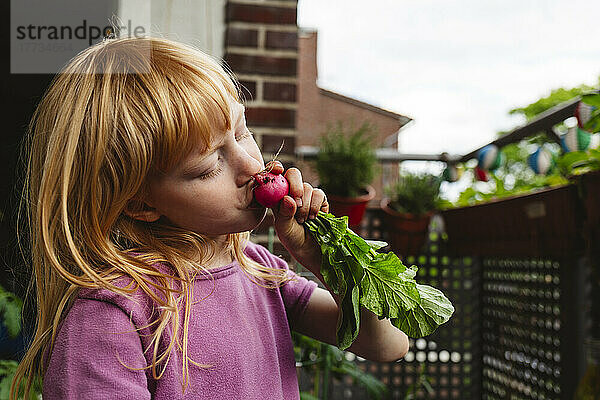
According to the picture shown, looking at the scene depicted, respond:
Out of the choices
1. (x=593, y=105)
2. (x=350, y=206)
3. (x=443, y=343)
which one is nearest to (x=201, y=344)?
(x=593, y=105)

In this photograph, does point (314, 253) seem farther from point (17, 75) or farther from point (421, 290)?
point (17, 75)

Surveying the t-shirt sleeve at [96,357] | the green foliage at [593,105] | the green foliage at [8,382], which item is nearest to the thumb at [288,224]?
the t-shirt sleeve at [96,357]

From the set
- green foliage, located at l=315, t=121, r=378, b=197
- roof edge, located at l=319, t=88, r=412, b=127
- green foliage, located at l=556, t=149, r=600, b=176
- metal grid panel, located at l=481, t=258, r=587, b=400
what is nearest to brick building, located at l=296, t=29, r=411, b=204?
roof edge, located at l=319, t=88, r=412, b=127

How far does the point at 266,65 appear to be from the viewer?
7.25ft

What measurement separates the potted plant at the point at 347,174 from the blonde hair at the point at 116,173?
1.72 m

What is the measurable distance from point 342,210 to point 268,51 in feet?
2.54

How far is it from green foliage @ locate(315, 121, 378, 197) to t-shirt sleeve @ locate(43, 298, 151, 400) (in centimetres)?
189

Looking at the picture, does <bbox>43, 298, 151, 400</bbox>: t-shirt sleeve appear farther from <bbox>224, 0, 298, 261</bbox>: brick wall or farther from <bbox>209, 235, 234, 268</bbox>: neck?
<bbox>224, 0, 298, 261</bbox>: brick wall

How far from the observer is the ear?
87 cm

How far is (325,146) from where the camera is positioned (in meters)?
2.69

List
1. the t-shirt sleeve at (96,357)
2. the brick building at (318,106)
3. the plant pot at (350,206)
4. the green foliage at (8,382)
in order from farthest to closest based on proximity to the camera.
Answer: the brick building at (318,106) → the plant pot at (350,206) → the green foliage at (8,382) → the t-shirt sleeve at (96,357)

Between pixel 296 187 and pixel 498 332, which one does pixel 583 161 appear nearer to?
pixel 296 187

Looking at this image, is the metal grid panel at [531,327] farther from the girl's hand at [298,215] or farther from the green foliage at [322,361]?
the girl's hand at [298,215]

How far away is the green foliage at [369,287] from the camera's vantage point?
83cm
